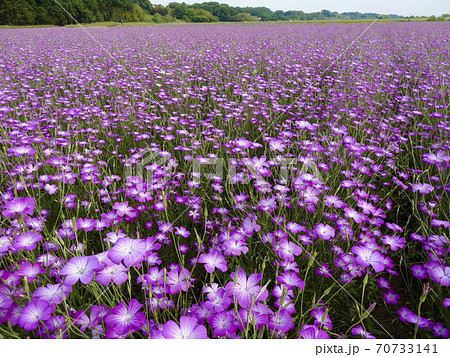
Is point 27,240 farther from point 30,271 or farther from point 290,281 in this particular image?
point 290,281

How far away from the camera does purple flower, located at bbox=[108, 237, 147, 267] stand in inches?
37.0

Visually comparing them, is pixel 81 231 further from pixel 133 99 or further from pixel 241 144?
pixel 133 99

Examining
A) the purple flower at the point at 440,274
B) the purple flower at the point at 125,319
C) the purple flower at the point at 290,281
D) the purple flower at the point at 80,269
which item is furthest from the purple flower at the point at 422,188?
the purple flower at the point at 80,269

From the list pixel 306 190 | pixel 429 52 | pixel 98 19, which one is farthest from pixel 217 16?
pixel 306 190

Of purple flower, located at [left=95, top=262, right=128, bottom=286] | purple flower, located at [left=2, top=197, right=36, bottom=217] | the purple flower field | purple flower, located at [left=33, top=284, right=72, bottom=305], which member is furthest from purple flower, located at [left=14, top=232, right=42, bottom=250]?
purple flower, located at [left=95, top=262, right=128, bottom=286]

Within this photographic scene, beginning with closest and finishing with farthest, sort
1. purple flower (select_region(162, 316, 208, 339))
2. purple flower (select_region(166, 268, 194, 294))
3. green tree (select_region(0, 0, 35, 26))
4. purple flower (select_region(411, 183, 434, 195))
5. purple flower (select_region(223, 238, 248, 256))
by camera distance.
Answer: purple flower (select_region(162, 316, 208, 339)) → purple flower (select_region(166, 268, 194, 294)) → purple flower (select_region(223, 238, 248, 256)) → purple flower (select_region(411, 183, 434, 195)) → green tree (select_region(0, 0, 35, 26))

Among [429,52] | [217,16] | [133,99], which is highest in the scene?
[217,16]

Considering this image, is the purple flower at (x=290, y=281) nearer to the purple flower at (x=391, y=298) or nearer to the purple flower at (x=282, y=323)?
the purple flower at (x=282, y=323)

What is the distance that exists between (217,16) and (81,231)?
35.6m

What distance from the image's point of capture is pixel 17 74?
4832mm

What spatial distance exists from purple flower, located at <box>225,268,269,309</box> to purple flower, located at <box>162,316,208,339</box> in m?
0.17

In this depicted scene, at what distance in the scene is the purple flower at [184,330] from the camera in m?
0.88

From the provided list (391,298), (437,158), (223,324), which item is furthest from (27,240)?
(437,158)

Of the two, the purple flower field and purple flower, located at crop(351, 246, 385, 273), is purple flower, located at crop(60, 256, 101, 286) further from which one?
purple flower, located at crop(351, 246, 385, 273)
